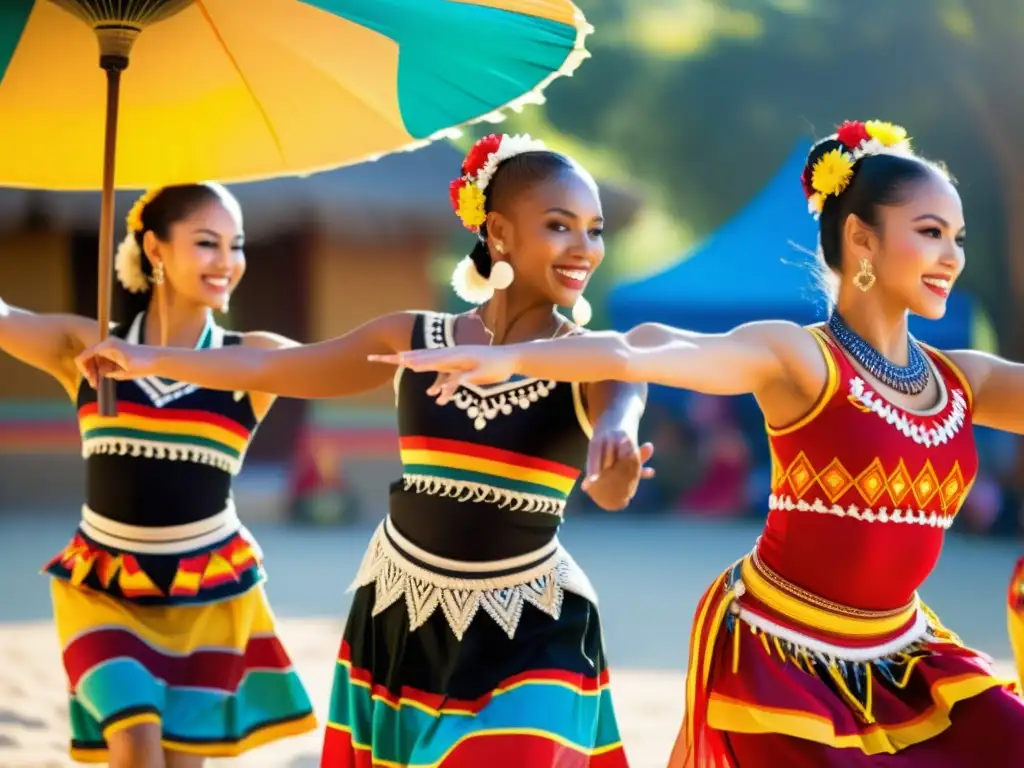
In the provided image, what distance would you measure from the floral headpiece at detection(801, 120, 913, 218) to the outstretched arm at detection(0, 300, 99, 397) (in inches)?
92.6

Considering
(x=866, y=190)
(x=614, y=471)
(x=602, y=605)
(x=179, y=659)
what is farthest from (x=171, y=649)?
(x=602, y=605)

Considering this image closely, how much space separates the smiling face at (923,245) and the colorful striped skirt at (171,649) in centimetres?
226

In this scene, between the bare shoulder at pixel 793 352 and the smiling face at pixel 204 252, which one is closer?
the bare shoulder at pixel 793 352

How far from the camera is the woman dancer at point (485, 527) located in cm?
362

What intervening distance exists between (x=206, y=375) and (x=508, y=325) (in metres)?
0.76

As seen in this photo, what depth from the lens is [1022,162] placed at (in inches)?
647

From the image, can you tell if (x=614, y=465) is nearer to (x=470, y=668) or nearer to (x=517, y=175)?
(x=470, y=668)

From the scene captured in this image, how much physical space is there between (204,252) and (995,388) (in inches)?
97.9

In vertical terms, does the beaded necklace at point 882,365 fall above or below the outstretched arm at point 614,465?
above

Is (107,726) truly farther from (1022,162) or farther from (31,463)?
(1022,162)

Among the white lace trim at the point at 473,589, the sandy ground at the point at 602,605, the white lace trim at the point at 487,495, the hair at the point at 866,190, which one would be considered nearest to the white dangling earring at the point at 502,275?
the white lace trim at the point at 487,495

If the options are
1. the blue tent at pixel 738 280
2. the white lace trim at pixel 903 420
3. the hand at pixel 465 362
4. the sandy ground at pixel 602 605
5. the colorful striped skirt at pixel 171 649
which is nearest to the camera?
the hand at pixel 465 362

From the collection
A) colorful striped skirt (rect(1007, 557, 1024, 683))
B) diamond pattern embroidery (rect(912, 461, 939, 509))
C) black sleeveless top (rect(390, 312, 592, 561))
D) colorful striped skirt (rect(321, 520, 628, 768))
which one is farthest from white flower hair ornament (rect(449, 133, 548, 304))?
colorful striped skirt (rect(1007, 557, 1024, 683))

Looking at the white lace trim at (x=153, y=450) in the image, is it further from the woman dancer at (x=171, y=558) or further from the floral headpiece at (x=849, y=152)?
the floral headpiece at (x=849, y=152)
